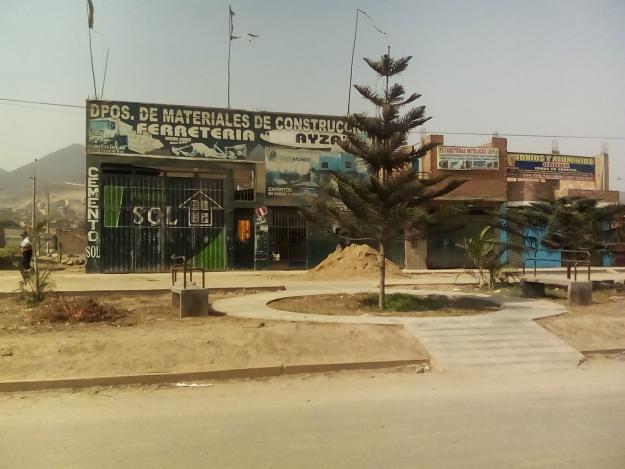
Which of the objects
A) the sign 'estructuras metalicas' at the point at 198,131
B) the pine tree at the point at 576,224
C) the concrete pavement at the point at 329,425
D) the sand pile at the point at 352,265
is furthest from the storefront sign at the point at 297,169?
the concrete pavement at the point at 329,425

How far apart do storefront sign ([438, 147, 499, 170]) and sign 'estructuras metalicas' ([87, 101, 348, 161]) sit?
517 centimetres

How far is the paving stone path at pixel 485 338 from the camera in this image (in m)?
8.45

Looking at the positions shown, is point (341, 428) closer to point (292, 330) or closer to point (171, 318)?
point (292, 330)

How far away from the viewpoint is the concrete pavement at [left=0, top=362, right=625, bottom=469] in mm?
4652

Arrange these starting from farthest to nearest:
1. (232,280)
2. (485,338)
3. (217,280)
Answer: (232,280), (217,280), (485,338)

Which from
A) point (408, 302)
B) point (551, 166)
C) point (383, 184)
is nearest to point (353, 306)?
point (408, 302)

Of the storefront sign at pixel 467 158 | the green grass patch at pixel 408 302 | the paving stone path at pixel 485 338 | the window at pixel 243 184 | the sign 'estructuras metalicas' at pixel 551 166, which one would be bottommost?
the paving stone path at pixel 485 338

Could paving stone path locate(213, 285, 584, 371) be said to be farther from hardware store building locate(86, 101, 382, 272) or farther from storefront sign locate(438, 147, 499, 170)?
storefront sign locate(438, 147, 499, 170)

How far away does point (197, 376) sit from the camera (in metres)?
7.42

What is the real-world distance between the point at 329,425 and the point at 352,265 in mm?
18005

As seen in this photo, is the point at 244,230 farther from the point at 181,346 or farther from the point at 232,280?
the point at 181,346

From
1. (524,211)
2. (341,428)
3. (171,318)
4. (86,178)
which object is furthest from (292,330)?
(86,178)

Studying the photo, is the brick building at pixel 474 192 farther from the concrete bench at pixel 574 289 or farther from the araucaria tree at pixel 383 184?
the araucaria tree at pixel 383 184

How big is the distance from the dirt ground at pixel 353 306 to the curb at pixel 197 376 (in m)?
3.27
